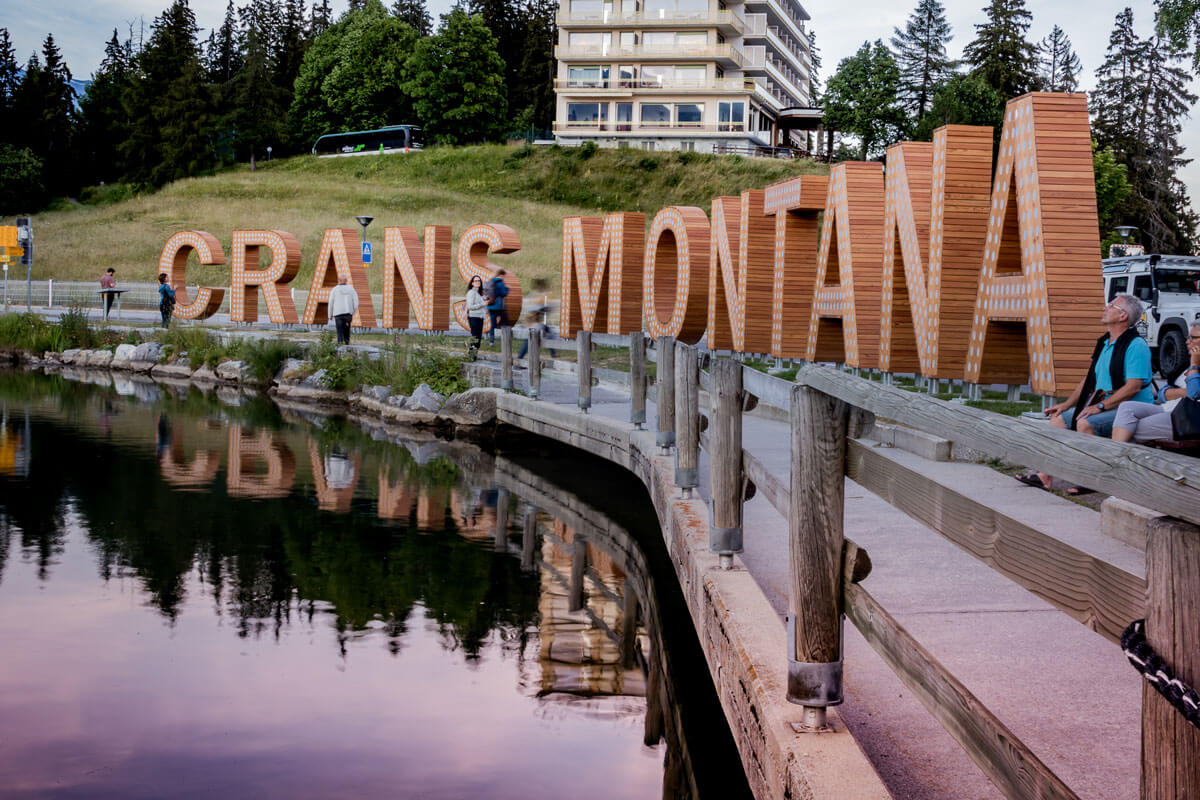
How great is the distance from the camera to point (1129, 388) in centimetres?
837

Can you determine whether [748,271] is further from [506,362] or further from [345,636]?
[345,636]

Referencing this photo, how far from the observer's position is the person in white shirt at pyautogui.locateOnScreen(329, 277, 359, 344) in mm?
24391

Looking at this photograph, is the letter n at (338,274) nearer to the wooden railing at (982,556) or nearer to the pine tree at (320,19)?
the wooden railing at (982,556)

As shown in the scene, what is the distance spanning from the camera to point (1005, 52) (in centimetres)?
7000

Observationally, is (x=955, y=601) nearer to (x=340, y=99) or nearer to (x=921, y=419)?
(x=921, y=419)

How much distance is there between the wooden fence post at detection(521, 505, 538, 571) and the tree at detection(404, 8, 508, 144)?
240 feet

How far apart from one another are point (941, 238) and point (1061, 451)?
30.4ft

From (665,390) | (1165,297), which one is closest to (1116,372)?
(665,390)

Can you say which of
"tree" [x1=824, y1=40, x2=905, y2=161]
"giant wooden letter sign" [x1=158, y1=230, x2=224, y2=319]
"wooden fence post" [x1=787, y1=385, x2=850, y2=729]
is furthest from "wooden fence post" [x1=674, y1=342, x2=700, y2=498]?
"tree" [x1=824, y1=40, x2=905, y2=161]

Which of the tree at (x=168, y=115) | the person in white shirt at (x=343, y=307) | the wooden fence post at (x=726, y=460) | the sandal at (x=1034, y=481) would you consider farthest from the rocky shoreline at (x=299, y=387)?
the tree at (x=168, y=115)

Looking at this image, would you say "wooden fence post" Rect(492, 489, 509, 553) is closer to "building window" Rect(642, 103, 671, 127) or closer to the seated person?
the seated person

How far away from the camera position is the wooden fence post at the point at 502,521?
38.7ft

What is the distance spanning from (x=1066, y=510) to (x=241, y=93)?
91.0 meters

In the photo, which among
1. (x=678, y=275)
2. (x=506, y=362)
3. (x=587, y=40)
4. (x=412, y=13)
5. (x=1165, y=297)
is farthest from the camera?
(x=412, y=13)
